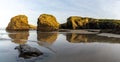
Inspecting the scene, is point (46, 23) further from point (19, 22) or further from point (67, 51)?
point (67, 51)

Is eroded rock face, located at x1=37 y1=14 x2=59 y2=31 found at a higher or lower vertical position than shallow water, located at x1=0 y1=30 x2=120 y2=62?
lower

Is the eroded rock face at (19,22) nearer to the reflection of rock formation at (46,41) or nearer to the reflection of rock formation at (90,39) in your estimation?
the reflection of rock formation at (46,41)

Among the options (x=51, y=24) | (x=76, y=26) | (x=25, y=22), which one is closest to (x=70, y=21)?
(x=76, y=26)

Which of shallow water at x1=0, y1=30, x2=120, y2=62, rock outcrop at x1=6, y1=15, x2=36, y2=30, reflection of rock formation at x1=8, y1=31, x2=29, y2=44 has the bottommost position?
rock outcrop at x1=6, y1=15, x2=36, y2=30

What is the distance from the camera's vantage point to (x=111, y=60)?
1489 centimetres

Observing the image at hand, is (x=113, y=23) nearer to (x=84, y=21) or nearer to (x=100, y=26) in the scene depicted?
(x=100, y=26)

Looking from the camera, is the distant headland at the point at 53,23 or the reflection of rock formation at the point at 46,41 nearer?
the reflection of rock formation at the point at 46,41

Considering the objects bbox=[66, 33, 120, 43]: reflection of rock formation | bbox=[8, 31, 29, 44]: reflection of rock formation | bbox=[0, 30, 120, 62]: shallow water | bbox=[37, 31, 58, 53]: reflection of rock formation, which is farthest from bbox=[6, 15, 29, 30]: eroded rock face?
bbox=[0, 30, 120, 62]: shallow water

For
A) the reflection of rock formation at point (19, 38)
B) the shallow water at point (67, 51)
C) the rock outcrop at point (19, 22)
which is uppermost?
the shallow water at point (67, 51)

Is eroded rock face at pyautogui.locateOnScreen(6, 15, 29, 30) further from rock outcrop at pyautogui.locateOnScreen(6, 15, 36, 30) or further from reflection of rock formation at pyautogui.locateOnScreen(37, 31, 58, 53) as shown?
reflection of rock formation at pyautogui.locateOnScreen(37, 31, 58, 53)

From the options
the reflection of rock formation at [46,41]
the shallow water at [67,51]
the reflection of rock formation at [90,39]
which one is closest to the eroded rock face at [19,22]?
the reflection of rock formation at [46,41]

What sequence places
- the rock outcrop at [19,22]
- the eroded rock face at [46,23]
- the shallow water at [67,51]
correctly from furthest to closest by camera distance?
the rock outcrop at [19,22], the eroded rock face at [46,23], the shallow water at [67,51]

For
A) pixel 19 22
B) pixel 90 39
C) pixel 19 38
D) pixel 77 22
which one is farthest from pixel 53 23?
pixel 90 39

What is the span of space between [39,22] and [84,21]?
59.6 feet
